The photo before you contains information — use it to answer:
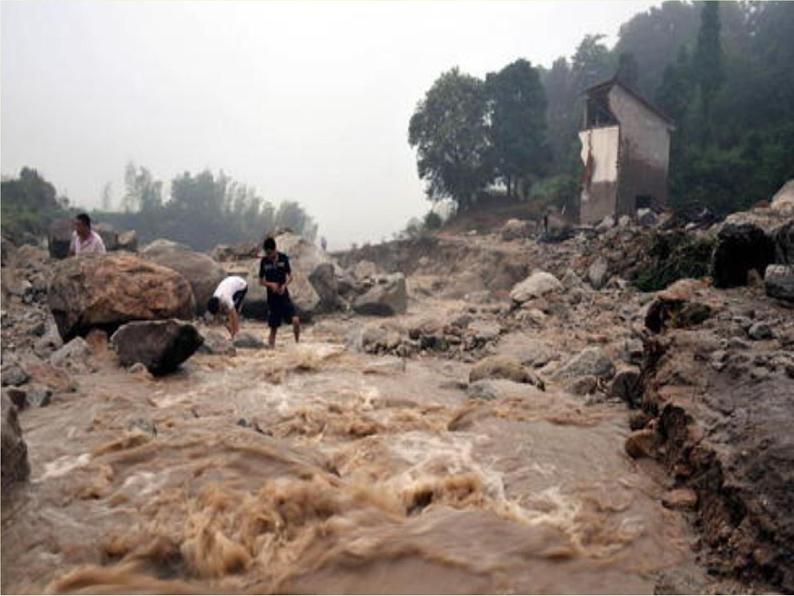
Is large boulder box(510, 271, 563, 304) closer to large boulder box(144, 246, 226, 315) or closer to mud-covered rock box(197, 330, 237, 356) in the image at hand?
large boulder box(144, 246, 226, 315)

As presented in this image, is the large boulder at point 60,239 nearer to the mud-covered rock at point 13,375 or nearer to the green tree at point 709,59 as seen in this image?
the mud-covered rock at point 13,375

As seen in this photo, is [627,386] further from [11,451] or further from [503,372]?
[11,451]

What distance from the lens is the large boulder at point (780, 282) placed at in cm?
643

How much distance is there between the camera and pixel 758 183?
75.1ft

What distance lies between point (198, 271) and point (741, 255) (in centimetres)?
834

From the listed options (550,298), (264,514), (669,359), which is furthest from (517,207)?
(264,514)

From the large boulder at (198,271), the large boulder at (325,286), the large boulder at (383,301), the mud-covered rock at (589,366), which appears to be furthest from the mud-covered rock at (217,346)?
the large boulder at (383,301)

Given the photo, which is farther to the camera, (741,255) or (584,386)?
(741,255)

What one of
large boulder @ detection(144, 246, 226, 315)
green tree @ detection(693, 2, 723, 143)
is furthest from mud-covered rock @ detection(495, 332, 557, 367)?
green tree @ detection(693, 2, 723, 143)

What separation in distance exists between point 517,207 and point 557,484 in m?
28.6

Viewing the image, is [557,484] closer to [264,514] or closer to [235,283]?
[264,514]

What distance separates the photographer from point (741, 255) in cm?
751

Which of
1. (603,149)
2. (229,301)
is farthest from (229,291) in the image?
(603,149)

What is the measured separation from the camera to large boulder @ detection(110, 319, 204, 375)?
7.20 meters
